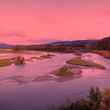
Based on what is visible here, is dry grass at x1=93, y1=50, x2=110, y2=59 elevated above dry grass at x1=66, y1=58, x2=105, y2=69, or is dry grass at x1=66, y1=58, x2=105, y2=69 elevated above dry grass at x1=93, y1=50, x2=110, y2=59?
dry grass at x1=93, y1=50, x2=110, y2=59

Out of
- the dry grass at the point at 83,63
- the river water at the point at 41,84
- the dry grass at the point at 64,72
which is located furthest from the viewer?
the dry grass at the point at 83,63

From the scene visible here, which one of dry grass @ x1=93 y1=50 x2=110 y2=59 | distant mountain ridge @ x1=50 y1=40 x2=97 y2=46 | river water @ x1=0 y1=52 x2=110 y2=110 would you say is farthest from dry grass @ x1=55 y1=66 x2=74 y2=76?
dry grass @ x1=93 y1=50 x2=110 y2=59

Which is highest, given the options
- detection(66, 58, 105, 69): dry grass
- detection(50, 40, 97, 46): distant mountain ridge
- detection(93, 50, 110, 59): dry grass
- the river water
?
detection(50, 40, 97, 46): distant mountain ridge

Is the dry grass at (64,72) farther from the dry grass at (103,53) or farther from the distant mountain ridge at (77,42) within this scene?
the dry grass at (103,53)

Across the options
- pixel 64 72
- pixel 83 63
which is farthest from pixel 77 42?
pixel 64 72

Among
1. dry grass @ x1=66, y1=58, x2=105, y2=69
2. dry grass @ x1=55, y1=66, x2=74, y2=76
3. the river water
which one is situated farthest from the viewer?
dry grass @ x1=66, y1=58, x2=105, y2=69

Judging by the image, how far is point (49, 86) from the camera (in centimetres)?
310

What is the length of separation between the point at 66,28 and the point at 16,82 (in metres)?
0.91

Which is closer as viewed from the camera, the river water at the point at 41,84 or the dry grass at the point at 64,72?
the river water at the point at 41,84

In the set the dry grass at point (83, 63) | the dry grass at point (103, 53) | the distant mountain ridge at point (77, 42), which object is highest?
the distant mountain ridge at point (77, 42)

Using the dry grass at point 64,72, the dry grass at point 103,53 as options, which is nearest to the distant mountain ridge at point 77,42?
the dry grass at point 103,53

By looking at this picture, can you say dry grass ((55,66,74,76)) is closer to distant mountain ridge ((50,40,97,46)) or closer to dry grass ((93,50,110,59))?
distant mountain ridge ((50,40,97,46))

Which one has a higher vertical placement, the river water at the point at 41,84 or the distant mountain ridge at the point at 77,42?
the distant mountain ridge at the point at 77,42

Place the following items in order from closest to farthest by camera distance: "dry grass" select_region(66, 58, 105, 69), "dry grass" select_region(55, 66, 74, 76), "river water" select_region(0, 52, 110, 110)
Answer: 1. "river water" select_region(0, 52, 110, 110)
2. "dry grass" select_region(55, 66, 74, 76)
3. "dry grass" select_region(66, 58, 105, 69)
